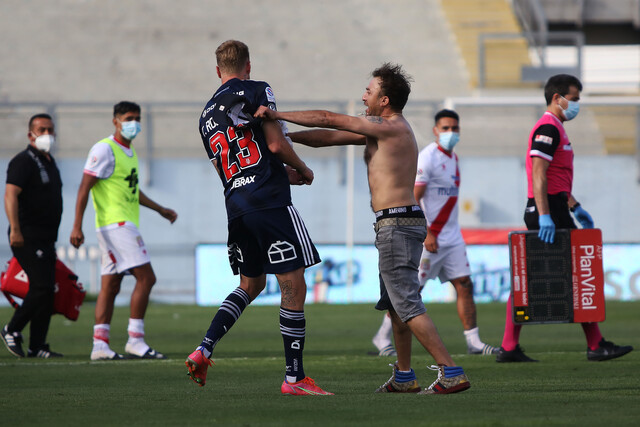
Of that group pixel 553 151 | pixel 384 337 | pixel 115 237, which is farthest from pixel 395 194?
pixel 115 237

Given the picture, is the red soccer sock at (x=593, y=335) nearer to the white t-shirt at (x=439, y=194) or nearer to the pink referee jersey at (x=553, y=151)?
the pink referee jersey at (x=553, y=151)

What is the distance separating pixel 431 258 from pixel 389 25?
1836 cm

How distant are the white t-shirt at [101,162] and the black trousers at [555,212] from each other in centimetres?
358

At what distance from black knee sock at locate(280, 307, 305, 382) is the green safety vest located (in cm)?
323

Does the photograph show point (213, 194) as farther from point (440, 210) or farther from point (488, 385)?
point (488, 385)

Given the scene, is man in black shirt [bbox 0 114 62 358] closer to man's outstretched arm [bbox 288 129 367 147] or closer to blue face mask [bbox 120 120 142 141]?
blue face mask [bbox 120 120 142 141]

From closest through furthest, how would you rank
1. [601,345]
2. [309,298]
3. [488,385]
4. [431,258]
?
[488,385] → [601,345] → [431,258] → [309,298]

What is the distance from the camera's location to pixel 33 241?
895 centimetres

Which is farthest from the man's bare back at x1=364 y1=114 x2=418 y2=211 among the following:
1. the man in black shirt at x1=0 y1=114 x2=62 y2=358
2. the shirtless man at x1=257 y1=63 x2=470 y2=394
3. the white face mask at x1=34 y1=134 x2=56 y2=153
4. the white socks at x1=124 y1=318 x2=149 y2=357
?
the white face mask at x1=34 y1=134 x2=56 y2=153

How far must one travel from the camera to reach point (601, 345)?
7895mm

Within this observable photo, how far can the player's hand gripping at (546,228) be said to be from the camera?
25.3 ft

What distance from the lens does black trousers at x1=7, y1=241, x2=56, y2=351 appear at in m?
8.91

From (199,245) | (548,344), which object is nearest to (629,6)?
(199,245)

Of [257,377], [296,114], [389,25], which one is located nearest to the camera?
[296,114]
